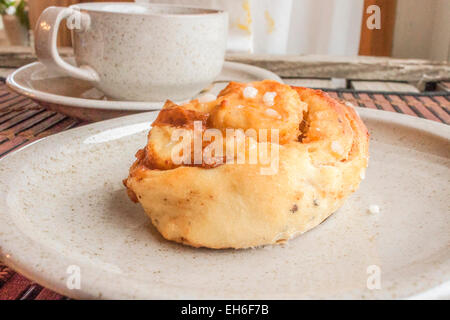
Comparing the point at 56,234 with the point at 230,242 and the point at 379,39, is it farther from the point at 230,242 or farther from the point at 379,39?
the point at 379,39

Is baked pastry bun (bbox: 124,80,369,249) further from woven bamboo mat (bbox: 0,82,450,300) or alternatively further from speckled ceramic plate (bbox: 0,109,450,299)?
woven bamboo mat (bbox: 0,82,450,300)

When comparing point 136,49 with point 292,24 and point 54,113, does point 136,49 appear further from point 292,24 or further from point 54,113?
point 292,24

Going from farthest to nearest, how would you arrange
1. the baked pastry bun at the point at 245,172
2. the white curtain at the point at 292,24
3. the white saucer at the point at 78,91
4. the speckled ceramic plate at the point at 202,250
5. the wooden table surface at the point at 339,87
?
1. the white curtain at the point at 292,24
2. the wooden table surface at the point at 339,87
3. the white saucer at the point at 78,91
4. the baked pastry bun at the point at 245,172
5. the speckled ceramic plate at the point at 202,250

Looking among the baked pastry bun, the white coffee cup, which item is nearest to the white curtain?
the white coffee cup

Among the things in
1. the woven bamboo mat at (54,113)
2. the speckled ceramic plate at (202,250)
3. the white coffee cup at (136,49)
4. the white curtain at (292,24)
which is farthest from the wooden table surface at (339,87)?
the white curtain at (292,24)

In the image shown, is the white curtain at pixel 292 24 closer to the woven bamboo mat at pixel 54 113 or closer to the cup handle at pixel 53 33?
the woven bamboo mat at pixel 54 113

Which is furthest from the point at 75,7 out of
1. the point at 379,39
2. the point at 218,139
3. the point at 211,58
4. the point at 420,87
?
the point at 379,39

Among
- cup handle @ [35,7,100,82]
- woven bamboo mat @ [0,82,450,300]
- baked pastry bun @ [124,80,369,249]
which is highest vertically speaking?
cup handle @ [35,7,100,82]
